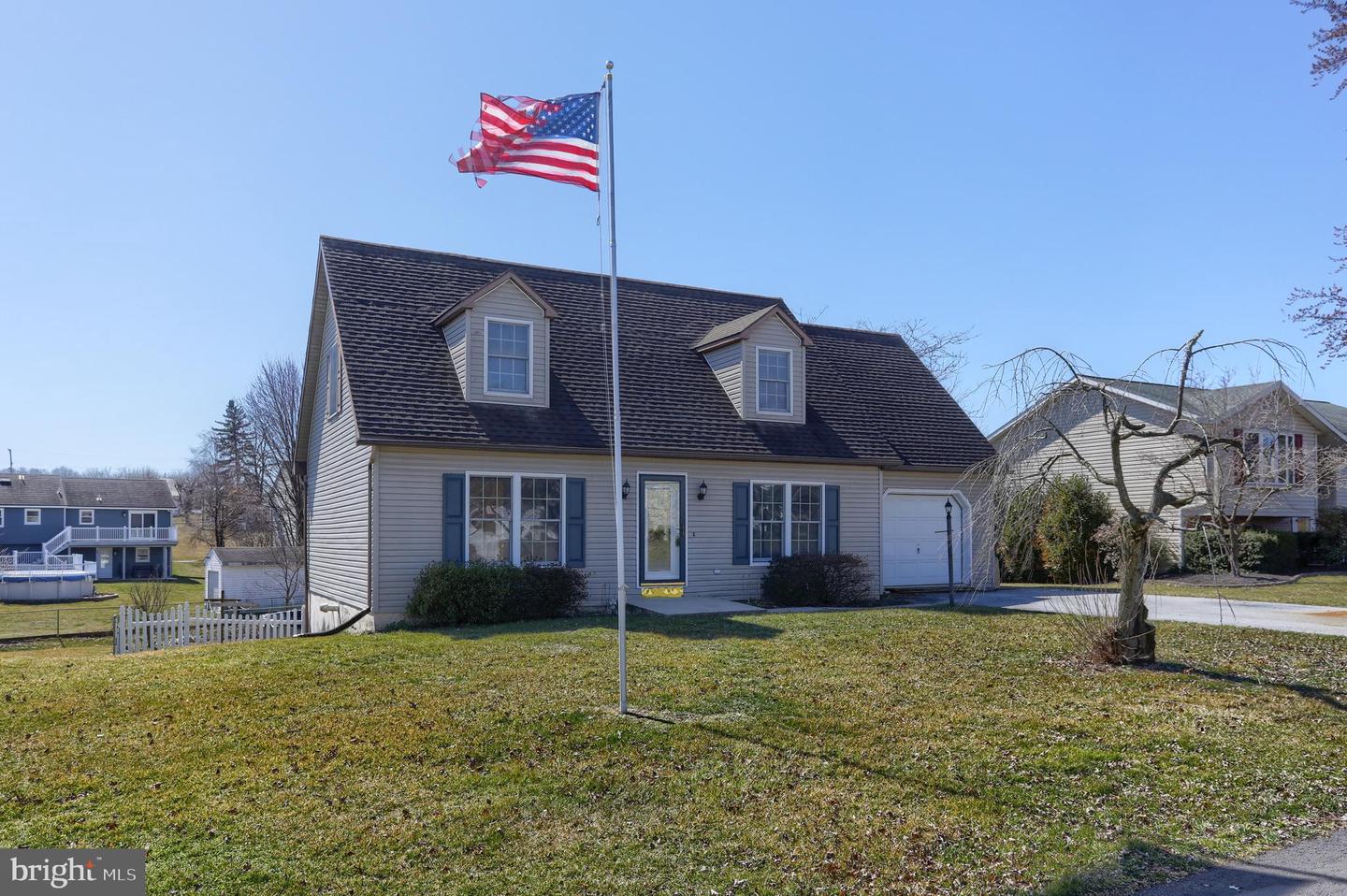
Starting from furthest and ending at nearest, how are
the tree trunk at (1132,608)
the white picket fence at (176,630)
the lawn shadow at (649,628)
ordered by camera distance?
the white picket fence at (176,630) → the lawn shadow at (649,628) → the tree trunk at (1132,608)

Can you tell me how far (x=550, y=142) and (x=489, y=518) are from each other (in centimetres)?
825

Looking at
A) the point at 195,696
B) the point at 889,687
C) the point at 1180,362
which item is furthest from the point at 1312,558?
the point at 195,696

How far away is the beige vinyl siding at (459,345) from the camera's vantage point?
16.1 m

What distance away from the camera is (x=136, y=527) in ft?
211

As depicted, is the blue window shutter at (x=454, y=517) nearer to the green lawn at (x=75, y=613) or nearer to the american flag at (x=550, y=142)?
the american flag at (x=550, y=142)

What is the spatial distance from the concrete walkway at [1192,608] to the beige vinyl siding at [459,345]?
912 centimetres


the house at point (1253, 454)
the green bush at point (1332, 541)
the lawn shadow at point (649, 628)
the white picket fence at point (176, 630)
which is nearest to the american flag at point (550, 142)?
the lawn shadow at point (649, 628)

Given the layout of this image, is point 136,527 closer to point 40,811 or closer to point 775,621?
point 775,621

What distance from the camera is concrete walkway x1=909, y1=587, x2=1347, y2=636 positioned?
13359 millimetres

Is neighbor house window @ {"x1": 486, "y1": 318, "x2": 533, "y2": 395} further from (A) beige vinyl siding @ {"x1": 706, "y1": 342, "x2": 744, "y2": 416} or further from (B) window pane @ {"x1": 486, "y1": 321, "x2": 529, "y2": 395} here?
(A) beige vinyl siding @ {"x1": 706, "y1": 342, "x2": 744, "y2": 416}

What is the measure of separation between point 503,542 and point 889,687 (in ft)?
26.9

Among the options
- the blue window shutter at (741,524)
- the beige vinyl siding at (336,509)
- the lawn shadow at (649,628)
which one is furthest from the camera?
the blue window shutter at (741,524)

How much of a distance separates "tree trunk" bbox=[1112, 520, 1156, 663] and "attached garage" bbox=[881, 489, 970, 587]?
914 cm

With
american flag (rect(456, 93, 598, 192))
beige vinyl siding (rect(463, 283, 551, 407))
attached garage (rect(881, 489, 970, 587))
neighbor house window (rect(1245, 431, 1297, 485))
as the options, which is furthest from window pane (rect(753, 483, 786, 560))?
neighbor house window (rect(1245, 431, 1297, 485))
